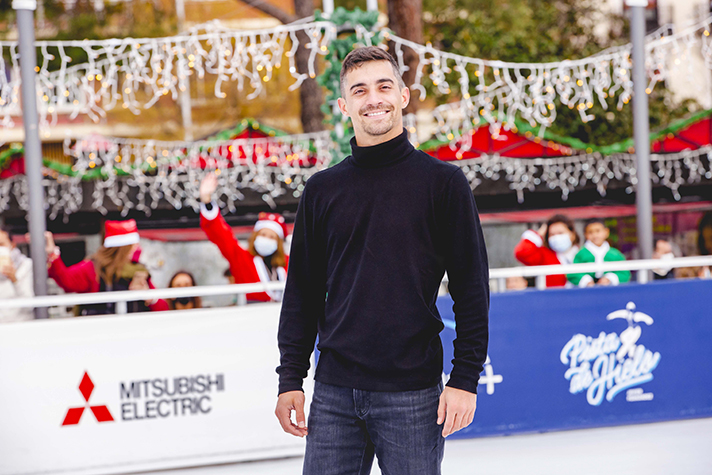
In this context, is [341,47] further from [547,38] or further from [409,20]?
[547,38]

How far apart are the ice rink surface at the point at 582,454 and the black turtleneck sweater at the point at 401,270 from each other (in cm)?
234

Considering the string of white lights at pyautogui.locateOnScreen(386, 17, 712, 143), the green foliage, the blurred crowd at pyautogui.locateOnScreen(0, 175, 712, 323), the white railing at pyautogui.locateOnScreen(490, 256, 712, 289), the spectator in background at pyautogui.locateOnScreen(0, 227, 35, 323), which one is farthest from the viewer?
the green foliage

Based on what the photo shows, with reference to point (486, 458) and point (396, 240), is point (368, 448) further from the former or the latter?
point (486, 458)

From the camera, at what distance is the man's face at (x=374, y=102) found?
1927 millimetres

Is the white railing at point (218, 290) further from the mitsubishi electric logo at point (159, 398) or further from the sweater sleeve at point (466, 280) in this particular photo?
the sweater sleeve at point (466, 280)

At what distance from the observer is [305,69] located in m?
11.4

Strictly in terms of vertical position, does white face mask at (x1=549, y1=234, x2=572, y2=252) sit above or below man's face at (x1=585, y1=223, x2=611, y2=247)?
A: below

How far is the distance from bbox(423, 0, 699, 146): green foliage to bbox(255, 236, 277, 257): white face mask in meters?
9.87

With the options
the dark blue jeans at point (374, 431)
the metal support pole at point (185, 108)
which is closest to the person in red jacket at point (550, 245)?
the dark blue jeans at point (374, 431)

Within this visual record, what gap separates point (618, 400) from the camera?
4590 millimetres

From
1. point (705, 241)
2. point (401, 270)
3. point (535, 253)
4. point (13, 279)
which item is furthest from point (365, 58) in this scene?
point (705, 241)

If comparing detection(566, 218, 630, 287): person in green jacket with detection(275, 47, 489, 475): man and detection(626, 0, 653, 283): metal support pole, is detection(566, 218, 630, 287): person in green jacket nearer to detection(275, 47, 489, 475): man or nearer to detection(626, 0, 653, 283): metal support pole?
detection(626, 0, 653, 283): metal support pole

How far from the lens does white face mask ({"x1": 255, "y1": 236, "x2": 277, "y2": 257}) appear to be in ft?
18.0

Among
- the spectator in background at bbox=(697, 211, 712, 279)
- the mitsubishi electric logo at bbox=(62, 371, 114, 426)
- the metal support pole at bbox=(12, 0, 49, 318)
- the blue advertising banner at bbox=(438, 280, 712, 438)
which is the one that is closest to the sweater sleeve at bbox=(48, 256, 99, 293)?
the metal support pole at bbox=(12, 0, 49, 318)
